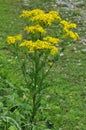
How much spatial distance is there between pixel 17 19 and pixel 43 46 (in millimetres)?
10477

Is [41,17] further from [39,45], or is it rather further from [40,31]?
[39,45]

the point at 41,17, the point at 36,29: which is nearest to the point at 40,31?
the point at 36,29

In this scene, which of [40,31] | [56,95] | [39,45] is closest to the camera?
[39,45]

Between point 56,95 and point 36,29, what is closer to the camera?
point 36,29

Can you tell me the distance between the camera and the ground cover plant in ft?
28.1

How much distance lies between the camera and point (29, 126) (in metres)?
8.31

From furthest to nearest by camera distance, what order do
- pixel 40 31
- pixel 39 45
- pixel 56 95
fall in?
pixel 56 95 → pixel 40 31 → pixel 39 45

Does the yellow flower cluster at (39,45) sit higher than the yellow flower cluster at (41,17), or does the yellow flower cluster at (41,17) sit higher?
the yellow flower cluster at (41,17)

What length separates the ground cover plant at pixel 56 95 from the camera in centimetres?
855

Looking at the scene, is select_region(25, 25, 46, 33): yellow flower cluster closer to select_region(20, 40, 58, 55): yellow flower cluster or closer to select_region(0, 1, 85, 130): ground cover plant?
select_region(20, 40, 58, 55): yellow flower cluster

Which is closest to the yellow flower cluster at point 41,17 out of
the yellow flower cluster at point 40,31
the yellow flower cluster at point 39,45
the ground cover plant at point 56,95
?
the yellow flower cluster at point 40,31

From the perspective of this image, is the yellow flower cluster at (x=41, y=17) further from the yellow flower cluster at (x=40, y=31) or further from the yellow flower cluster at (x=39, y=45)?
the yellow flower cluster at (x=39, y=45)

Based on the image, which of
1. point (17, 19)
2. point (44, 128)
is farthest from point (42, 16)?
point (17, 19)

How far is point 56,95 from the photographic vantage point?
11578 millimetres
